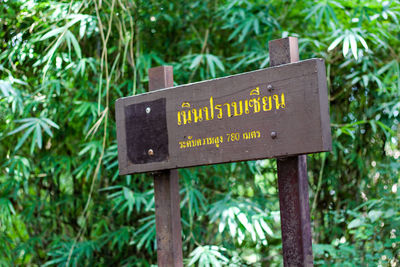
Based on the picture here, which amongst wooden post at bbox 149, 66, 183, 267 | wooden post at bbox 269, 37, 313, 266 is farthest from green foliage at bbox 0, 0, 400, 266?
wooden post at bbox 269, 37, 313, 266

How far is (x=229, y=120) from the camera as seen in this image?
158 centimetres

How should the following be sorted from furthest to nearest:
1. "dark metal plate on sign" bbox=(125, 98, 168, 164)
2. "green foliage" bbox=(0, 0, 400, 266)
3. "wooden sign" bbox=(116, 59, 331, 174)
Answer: "green foliage" bbox=(0, 0, 400, 266) → "dark metal plate on sign" bbox=(125, 98, 168, 164) → "wooden sign" bbox=(116, 59, 331, 174)

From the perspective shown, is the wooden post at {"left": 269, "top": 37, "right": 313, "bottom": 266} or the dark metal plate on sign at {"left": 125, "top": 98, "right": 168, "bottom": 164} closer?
the wooden post at {"left": 269, "top": 37, "right": 313, "bottom": 266}

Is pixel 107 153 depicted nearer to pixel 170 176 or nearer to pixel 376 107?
pixel 170 176

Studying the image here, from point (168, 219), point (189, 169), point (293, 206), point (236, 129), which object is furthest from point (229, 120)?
point (189, 169)

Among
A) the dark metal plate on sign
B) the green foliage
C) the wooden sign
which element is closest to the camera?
the wooden sign

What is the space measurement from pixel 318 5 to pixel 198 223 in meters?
1.28

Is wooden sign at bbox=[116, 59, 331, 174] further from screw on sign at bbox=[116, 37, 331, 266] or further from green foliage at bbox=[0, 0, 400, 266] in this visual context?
green foliage at bbox=[0, 0, 400, 266]

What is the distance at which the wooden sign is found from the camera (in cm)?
143

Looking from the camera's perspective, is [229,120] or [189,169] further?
[189,169]

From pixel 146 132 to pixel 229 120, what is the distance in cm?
35

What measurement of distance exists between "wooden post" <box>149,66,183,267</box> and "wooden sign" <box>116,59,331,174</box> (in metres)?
0.08

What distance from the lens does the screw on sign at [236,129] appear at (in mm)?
1437

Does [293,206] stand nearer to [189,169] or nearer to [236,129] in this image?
[236,129]
